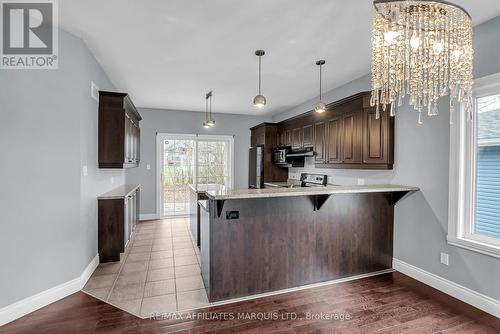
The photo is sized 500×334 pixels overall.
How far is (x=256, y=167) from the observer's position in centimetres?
629

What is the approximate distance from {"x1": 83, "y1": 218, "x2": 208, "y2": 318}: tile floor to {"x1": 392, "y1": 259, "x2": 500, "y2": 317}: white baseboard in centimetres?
252

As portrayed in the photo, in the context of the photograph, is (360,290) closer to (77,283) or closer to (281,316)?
(281,316)

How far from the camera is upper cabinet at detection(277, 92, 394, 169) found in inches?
135

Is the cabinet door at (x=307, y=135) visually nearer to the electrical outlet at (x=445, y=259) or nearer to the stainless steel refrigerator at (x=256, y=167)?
the stainless steel refrigerator at (x=256, y=167)

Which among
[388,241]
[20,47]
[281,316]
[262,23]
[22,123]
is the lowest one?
[281,316]

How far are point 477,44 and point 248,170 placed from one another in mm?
5214

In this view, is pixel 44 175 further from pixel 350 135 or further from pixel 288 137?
pixel 288 137

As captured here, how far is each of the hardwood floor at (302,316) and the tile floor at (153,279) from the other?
15 cm

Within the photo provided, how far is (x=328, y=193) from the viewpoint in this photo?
8.96 ft

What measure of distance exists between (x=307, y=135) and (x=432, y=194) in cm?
243

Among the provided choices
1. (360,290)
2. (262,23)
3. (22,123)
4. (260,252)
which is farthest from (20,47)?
(360,290)

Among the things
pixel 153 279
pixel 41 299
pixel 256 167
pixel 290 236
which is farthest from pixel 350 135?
pixel 41 299

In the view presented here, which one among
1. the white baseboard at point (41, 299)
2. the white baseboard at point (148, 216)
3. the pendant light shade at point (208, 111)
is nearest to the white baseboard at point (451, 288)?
the pendant light shade at point (208, 111)

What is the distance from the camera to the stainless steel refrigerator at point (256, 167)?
6064 mm
